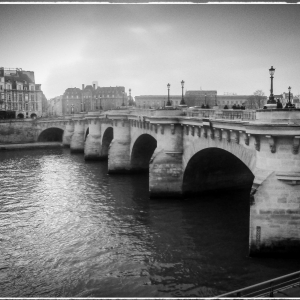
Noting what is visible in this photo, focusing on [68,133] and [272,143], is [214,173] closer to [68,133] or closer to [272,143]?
[272,143]

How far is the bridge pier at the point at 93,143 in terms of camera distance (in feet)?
165

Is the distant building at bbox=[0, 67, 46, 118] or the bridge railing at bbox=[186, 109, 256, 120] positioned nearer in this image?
the bridge railing at bbox=[186, 109, 256, 120]

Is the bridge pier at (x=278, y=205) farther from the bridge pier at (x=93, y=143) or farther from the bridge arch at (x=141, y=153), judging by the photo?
the bridge pier at (x=93, y=143)

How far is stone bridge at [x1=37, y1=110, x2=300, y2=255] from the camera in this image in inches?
604

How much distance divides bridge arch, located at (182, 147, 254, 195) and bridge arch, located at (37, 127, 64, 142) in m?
52.2

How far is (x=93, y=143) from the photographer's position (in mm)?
51312

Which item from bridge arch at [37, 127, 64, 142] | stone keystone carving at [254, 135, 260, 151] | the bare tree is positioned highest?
the bare tree

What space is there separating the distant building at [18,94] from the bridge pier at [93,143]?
41.3 m

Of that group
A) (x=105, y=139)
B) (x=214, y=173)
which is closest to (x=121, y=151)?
(x=105, y=139)

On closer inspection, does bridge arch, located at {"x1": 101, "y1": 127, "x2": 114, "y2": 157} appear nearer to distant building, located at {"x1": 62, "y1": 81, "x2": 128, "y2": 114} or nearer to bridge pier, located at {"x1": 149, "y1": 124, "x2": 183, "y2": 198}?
bridge pier, located at {"x1": 149, "y1": 124, "x2": 183, "y2": 198}

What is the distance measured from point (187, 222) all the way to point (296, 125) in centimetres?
899

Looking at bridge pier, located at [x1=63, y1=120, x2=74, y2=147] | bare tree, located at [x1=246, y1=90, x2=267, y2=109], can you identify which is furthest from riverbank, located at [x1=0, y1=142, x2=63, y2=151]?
bare tree, located at [x1=246, y1=90, x2=267, y2=109]

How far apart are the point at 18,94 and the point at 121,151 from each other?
61.0 m

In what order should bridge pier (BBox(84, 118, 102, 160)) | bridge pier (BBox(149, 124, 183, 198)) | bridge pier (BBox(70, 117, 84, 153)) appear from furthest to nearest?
1. bridge pier (BBox(70, 117, 84, 153))
2. bridge pier (BBox(84, 118, 102, 160))
3. bridge pier (BBox(149, 124, 183, 198))
